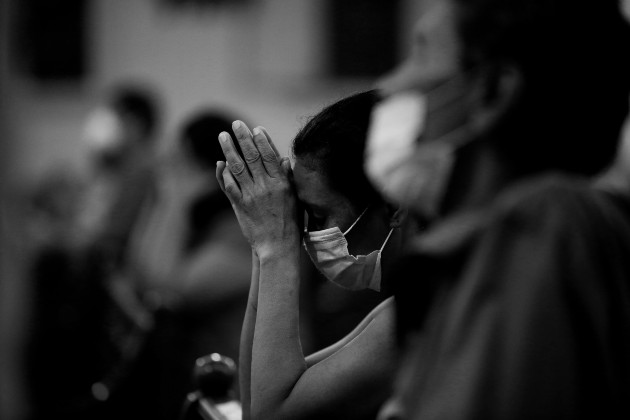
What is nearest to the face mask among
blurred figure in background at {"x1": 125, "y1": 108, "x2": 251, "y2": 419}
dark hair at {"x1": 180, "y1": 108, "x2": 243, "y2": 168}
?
blurred figure in background at {"x1": 125, "y1": 108, "x2": 251, "y2": 419}

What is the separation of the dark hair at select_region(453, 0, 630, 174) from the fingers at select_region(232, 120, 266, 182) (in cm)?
53

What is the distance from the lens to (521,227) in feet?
3.54

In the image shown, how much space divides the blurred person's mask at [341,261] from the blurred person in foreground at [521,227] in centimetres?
24

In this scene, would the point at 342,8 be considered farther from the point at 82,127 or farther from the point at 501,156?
the point at 501,156

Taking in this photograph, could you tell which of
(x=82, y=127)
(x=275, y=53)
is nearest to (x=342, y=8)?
(x=275, y=53)

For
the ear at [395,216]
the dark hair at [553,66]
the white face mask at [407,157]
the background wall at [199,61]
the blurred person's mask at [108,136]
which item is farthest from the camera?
the background wall at [199,61]

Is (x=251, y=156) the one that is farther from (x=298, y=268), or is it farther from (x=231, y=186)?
(x=298, y=268)

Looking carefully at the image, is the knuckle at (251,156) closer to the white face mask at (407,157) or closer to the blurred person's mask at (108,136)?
the white face mask at (407,157)

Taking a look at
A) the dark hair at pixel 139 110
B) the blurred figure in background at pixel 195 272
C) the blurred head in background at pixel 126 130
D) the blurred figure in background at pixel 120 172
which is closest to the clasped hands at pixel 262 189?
the blurred figure in background at pixel 195 272

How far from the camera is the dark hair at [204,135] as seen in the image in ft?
12.2

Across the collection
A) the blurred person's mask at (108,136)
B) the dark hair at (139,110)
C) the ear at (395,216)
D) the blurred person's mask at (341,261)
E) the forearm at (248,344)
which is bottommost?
the blurred person's mask at (108,136)

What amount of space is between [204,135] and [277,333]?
2.20 meters

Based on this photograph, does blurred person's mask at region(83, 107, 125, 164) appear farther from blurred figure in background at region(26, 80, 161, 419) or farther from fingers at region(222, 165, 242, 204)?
fingers at region(222, 165, 242, 204)

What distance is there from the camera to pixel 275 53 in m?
10.9
